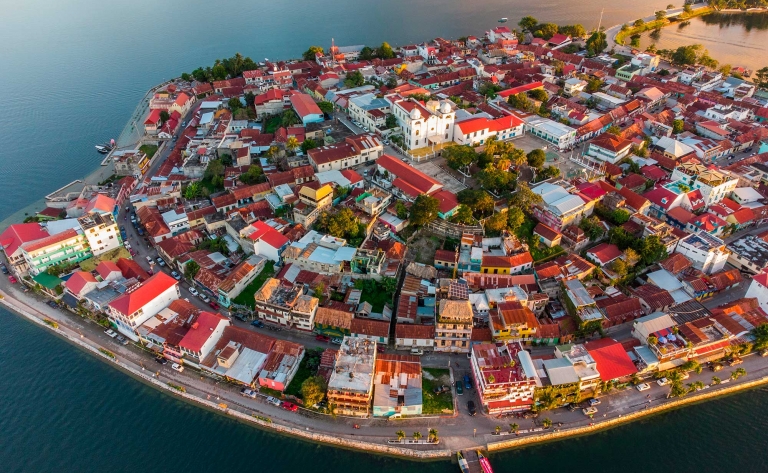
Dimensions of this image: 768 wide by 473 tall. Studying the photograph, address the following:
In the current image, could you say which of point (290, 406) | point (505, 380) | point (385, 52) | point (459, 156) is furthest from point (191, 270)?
point (385, 52)

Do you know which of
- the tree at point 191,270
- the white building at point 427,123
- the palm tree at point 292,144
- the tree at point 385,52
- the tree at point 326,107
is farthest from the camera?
the tree at point 385,52

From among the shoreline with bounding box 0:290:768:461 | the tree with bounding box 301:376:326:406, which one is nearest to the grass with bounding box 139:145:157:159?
the shoreline with bounding box 0:290:768:461

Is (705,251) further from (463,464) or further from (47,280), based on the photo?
(47,280)

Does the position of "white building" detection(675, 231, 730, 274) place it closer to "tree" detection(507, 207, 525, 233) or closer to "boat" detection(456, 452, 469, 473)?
"tree" detection(507, 207, 525, 233)

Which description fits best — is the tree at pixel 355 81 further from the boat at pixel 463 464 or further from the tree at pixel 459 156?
the boat at pixel 463 464

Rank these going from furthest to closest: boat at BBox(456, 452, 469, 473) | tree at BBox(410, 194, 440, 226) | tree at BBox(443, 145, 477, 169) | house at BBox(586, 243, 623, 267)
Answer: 1. tree at BBox(443, 145, 477, 169)
2. tree at BBox(410, 194, 440, 226)
3. house at BBox(586, 243, 623, 267)
4. boat at BBox(456, 452, 469, 473)

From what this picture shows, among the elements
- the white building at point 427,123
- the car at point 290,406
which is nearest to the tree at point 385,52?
the white building at point 427,123
